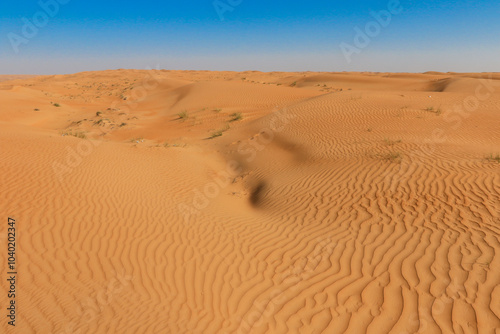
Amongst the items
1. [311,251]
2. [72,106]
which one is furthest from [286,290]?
[72,106]

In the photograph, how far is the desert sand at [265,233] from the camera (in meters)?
3.79

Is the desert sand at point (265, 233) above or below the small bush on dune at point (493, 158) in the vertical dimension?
below

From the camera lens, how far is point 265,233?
619cm

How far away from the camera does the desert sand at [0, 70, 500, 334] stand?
379cm

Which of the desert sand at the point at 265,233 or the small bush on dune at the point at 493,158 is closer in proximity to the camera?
the desert sand at the point at 265,233

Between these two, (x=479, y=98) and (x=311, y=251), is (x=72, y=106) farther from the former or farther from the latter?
(x=479, y=98)

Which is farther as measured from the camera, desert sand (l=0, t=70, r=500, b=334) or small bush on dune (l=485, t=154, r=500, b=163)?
small bush on dune (l=485, t=154, r=500, b=163)

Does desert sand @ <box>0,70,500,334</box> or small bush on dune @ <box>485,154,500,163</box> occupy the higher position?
small bush on dune @ <box>485,154,500,163</box>

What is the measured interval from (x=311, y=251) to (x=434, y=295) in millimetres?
2025

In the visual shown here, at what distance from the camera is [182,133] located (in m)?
16.7

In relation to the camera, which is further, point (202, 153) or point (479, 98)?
point (479, 98)

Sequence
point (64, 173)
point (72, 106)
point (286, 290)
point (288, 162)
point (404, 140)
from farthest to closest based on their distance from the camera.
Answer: point (72, 106), point (288, 162), point (404, 140), point (64, 173), point (286, 290)

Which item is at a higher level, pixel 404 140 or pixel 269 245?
pixel 404 140

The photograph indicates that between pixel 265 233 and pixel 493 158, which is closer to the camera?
pixel 265 233
